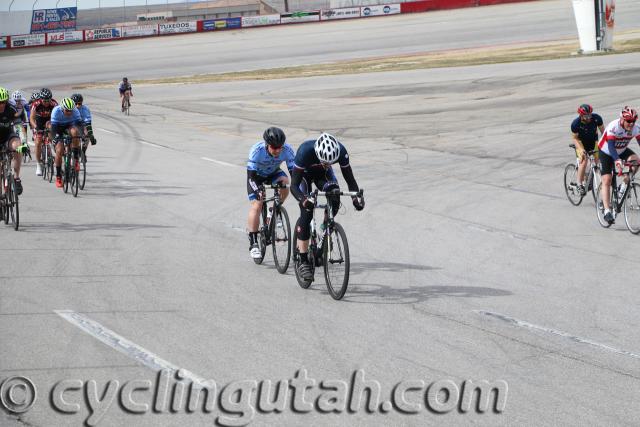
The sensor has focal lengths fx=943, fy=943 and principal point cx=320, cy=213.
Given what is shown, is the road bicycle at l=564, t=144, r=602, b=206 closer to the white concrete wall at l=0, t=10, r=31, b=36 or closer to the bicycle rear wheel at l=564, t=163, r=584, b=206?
the bicycle rear wheel at l=564, t=163, r=584, b=206

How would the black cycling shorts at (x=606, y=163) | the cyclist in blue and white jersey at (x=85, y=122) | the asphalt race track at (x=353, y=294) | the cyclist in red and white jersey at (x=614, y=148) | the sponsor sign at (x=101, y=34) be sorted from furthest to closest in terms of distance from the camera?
the sponsor sign at (x=101, y=34) → the cyclist in blue and white jersey at (x=85, y=122) → the black cycling shorts at (x=606, y=163) → the cyclist in red and white jersey at (x=614, y=148) → the asphalt race track at (x=353, y=294)

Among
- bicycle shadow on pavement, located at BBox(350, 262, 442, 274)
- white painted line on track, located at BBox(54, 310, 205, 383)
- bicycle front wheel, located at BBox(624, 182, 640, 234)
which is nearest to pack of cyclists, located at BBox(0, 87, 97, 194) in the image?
white painted line on track, located at BBox(54, 310, 205, 383)

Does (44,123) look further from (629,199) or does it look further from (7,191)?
(629,199)

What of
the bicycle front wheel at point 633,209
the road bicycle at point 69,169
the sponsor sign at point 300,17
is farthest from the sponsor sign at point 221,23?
the bicycle front wheel at point 633,209

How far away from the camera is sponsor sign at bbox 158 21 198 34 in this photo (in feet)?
268

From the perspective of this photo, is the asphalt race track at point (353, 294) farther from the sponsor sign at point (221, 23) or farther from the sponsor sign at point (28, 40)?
the sponsor sign at point (28, 40)

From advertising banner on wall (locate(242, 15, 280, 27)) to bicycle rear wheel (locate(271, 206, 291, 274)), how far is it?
72457mm

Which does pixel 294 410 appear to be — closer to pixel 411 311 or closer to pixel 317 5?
pixel 411 311

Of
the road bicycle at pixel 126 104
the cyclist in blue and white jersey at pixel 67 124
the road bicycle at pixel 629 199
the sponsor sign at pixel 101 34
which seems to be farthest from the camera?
the sponsor sign at pixel 101 34

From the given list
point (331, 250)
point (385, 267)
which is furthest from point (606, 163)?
point (331, 250)

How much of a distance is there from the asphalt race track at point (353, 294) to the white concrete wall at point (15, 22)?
5595cm

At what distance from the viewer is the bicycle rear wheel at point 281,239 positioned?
37.0ft

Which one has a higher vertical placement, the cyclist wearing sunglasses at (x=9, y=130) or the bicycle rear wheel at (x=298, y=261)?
the cyclist wearing sunglasses at (x=9, y=130)

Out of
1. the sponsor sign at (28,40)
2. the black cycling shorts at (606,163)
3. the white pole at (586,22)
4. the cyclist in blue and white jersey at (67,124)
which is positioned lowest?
the black cycling shorts at (606,163)
